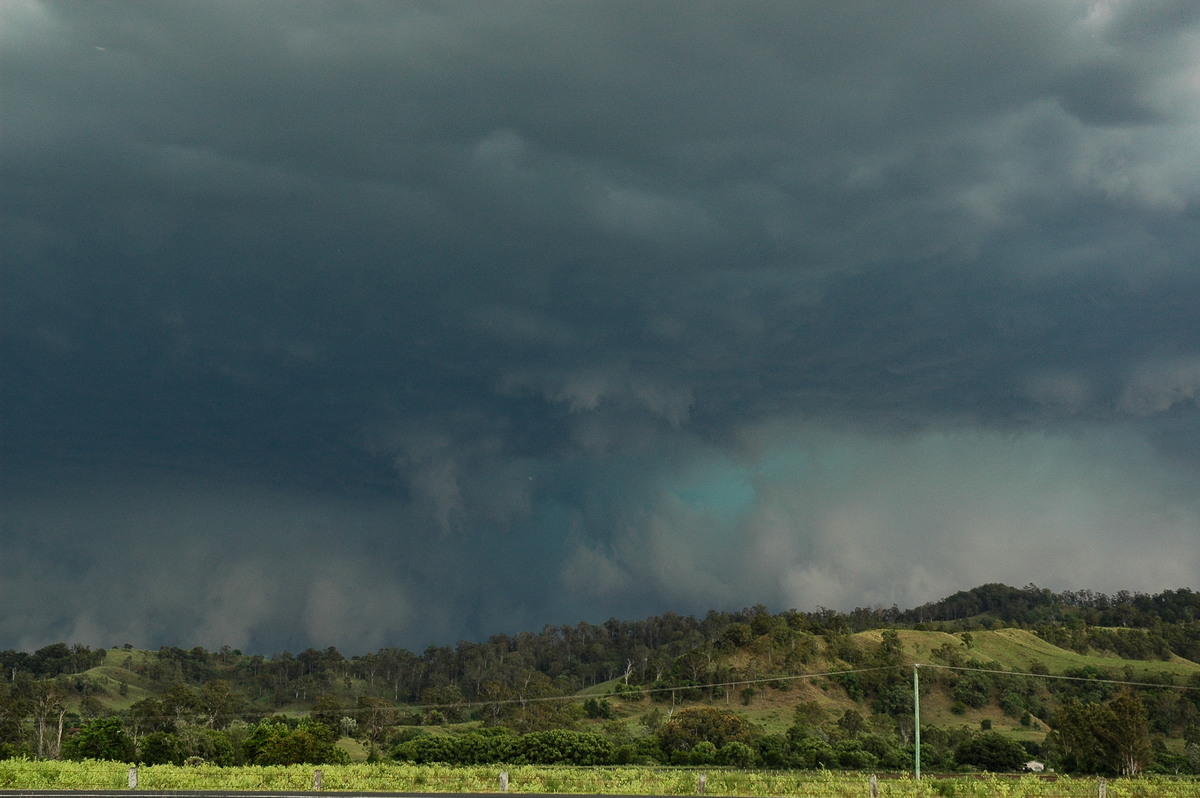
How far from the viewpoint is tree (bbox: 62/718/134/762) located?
84188 mm

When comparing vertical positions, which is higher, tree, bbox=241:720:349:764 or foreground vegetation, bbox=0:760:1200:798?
foreground vegetation, bbox=0:760:1200:798

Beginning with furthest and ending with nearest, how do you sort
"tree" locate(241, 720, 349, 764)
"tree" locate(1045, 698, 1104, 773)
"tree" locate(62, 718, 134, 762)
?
"tree" locate(1045, 698, 1104, 773)
"tree" locate(62, 718, 134, 762)
"tree" locate(241, 720, 349, 764)

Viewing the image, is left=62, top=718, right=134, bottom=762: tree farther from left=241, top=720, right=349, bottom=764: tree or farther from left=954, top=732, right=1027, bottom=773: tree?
left=954, top=732, right=1027, bottom=773: tree

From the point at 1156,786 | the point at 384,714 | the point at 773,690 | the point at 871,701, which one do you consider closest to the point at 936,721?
the point at 871,701

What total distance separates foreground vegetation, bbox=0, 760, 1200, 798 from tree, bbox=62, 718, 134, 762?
1429 inches

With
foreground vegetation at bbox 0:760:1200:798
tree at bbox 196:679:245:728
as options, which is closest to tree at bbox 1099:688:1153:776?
foreground vegetation at bbox 0:760:1200:798

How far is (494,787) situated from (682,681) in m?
121

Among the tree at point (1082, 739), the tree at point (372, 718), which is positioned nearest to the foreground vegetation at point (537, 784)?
the tree at point (1082, 739)

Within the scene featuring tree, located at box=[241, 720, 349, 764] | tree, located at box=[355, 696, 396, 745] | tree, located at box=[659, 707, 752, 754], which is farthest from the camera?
tree, located at box=[355, 696, 396, 745]

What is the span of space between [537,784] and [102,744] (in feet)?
181

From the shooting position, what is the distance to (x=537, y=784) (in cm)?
4969

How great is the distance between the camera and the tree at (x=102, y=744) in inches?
3314

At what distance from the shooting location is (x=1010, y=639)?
19525 cm

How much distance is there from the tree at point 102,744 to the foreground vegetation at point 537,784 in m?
36.3
